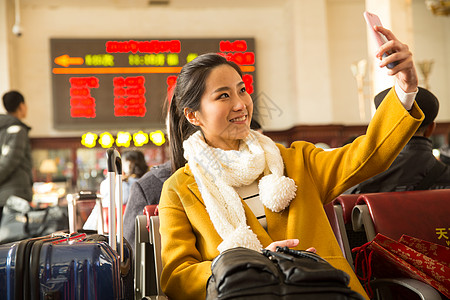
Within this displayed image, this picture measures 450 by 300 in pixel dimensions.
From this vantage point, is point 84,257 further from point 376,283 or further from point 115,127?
point 115,127

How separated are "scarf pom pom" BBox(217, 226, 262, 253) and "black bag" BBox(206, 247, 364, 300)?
37 centimetres

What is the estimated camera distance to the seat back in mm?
2139

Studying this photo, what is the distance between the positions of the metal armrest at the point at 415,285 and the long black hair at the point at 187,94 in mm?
885

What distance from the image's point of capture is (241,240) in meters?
1.64

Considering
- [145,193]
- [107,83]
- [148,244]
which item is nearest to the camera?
[148,244]

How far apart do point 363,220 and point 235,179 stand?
606 millimetres

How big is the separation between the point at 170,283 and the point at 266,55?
32.7ft

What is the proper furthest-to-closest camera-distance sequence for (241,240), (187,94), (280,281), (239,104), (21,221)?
(21,221) → (187,94) → (239,104) → (241,240) → (280,281)

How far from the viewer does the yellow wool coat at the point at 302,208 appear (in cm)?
167

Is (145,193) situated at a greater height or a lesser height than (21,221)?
greater

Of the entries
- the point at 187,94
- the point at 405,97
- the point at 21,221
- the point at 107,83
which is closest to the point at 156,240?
the point at 187,94

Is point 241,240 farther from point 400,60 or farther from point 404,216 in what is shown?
point 404,216

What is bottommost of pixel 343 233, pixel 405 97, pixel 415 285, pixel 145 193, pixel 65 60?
pixel 415 285

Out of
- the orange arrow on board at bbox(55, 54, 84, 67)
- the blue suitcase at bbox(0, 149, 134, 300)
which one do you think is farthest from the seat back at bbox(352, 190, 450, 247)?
the orange arrow on board at bbox(55, 54, 84, 67)
